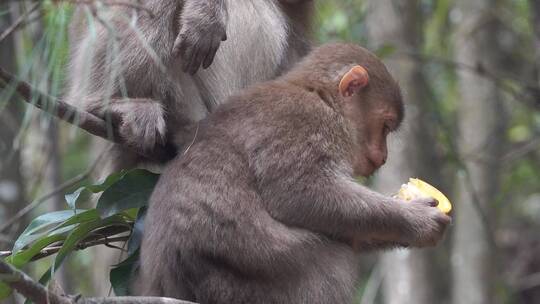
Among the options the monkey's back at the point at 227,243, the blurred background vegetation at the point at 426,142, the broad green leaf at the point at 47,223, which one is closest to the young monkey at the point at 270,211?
the monkey's back at the point at 227,243

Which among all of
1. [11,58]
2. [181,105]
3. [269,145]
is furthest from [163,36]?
[11,58]

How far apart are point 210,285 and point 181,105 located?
101 cm

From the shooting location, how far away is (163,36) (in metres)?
3.71

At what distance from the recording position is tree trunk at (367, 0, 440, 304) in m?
5.83

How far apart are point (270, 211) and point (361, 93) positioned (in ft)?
2.12

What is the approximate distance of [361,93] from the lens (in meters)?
3.49

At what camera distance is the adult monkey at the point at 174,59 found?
11.4ft

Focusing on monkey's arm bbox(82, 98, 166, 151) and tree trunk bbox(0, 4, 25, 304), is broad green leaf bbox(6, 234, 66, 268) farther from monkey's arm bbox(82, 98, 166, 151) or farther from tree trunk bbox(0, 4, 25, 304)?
tree trunk bbox(0, 4, 25, 304)

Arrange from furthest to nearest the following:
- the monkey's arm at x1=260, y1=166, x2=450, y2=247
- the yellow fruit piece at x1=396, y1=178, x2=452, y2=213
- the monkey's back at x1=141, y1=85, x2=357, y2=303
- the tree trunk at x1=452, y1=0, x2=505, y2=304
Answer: the tree trunk at x1=452, y1=0, x2=505, y2=304
the yellow fruit piece at x1=396, y1=178, x2=452, y2=213
the monkey's arm at x1=260, y1=166, x2=450, y2=247
the monkey's back at x1=141, y1=85, x2=357, y2=303

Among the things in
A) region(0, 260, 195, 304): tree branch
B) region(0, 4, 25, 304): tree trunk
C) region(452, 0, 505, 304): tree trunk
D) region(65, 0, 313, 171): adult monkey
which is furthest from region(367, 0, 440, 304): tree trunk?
region(0, 260, 195, 304): tree branch

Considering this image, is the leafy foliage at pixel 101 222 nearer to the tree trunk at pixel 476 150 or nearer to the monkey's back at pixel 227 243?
the monkey's back at pixel 227 243

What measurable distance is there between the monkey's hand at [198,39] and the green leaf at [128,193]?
0.40m

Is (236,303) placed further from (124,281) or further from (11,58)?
(11,58)

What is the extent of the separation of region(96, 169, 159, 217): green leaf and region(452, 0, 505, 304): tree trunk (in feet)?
9.66
